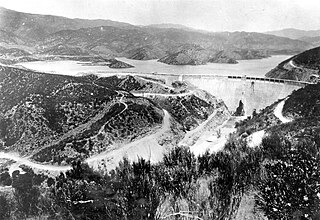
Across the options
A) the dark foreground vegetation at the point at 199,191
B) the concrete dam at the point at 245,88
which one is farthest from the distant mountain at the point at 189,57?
the dark foreground vegetation at the point at 199,191

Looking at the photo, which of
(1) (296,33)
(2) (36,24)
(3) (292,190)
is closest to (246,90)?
(3) (292,190)

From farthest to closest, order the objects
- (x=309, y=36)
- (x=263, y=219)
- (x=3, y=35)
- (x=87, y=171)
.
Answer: (x=309, y=36), (x=3, y=35), (x=87, y=171), (x=263, y=219)

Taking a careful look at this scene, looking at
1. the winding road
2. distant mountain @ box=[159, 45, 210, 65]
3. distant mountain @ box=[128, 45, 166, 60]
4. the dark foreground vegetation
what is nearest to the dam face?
distant mountain @ box=[159, 45, 210, 65]

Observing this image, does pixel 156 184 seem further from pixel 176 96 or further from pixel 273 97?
pixel 273 97

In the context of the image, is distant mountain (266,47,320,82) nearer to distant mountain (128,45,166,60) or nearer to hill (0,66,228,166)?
hill (0,66,228,166)

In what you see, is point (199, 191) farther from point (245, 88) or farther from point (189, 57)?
point (189, 57)

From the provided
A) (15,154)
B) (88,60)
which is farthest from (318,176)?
(88,60)
